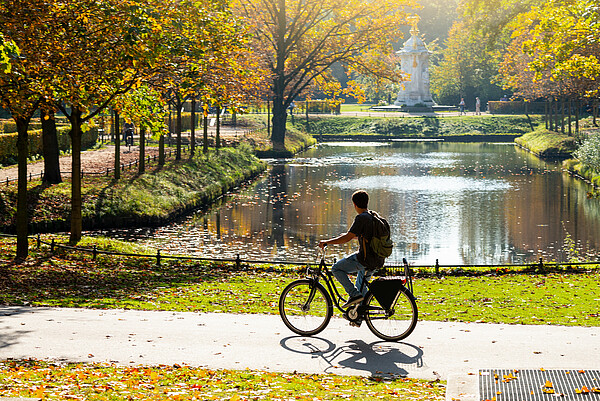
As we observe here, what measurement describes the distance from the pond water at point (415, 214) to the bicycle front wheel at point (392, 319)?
10610 mm

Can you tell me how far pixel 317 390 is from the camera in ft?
26.2

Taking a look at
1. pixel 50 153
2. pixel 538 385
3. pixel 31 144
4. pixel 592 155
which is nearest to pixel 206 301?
pixel 538 385

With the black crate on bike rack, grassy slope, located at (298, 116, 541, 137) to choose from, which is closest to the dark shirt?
the black crate on bike rack

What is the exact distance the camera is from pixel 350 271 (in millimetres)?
10133

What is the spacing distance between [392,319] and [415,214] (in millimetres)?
19482

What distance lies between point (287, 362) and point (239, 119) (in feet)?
229

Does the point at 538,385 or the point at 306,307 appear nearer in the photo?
the point at 538,385

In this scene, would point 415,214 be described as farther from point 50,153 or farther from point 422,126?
point 422,126

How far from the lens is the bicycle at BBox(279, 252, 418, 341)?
33.1 ft

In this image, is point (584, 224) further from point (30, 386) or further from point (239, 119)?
point (239, 119)

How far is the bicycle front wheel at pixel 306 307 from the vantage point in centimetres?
1045

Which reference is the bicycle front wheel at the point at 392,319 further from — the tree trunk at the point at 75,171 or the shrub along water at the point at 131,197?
the shrub along water at the point at 131,197

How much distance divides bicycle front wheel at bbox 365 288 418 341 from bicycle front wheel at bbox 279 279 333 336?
541 millimetres

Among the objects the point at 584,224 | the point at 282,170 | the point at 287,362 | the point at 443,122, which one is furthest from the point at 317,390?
the point at 443,122
